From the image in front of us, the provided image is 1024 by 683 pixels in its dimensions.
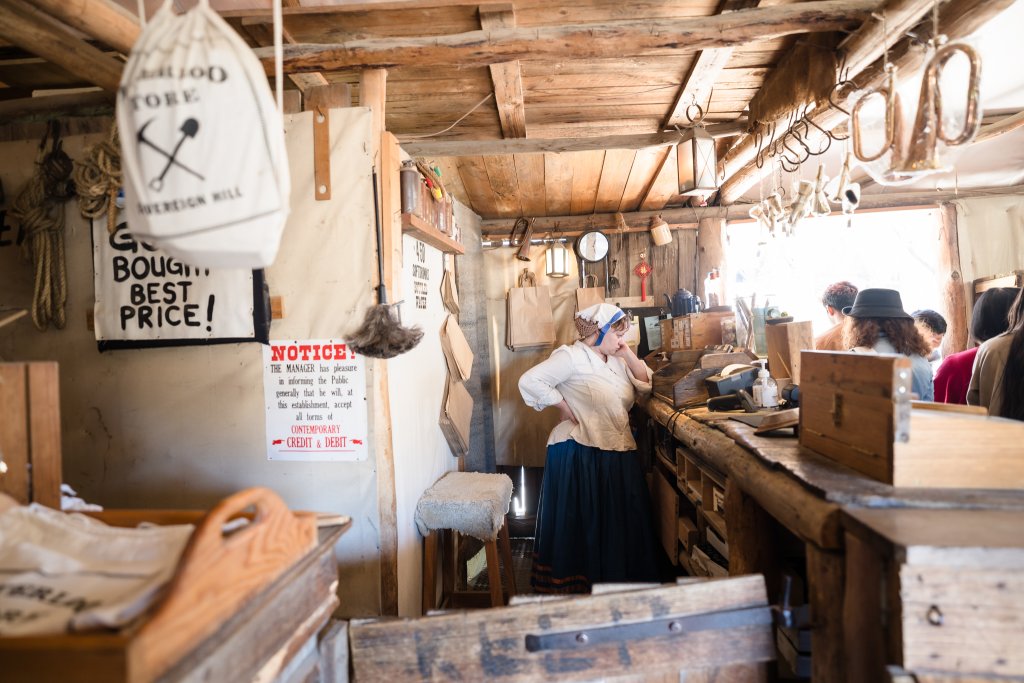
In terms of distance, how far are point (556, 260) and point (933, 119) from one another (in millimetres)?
3958

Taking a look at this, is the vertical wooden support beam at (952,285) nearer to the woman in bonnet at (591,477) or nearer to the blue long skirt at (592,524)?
the woman in bonnet at (591,477)

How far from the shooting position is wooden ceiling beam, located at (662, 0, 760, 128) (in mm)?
2473

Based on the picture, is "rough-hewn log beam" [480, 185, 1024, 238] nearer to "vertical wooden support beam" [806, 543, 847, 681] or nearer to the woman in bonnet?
the woman in bonnet

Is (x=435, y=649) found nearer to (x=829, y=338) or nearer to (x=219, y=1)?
(x=219, y=1)

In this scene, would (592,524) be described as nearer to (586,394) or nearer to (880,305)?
(586,394)

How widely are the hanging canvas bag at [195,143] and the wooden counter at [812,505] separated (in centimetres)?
165

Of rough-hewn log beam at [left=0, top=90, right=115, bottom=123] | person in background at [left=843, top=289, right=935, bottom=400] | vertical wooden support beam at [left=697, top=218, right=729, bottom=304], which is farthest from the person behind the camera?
vertical wooden support beam at [left=697, top=218, right=729, bottom=304]

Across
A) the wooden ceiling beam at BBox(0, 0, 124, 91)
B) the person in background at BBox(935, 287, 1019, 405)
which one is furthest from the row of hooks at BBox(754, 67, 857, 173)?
the wooden ceiling beam at BBox(0, 0, 124, 91)

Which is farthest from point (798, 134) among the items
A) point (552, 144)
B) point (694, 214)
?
point (694, 214)

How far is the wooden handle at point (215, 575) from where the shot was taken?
0.84 m

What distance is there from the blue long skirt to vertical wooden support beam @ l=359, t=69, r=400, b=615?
59.9 inches

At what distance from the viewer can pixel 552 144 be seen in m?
3.84

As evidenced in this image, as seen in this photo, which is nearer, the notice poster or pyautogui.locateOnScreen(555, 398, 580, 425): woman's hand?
the notice poster

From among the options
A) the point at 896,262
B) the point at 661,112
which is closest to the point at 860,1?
the point at 661,112
